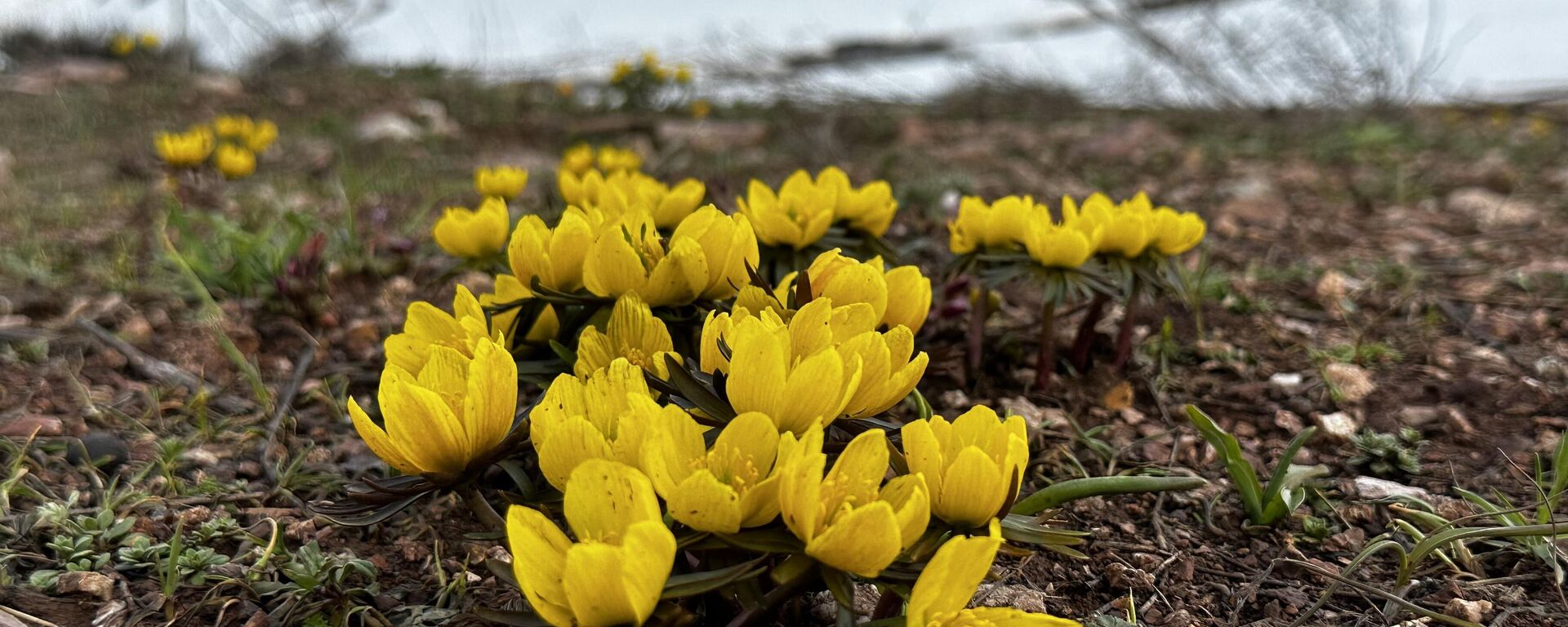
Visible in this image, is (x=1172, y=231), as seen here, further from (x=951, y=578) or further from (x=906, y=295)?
(x=951, y=578)

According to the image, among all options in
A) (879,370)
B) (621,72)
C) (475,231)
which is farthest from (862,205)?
(621,72)

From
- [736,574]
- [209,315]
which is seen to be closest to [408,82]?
[209,315]

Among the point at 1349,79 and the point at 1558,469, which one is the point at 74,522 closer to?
the point at 1558,469

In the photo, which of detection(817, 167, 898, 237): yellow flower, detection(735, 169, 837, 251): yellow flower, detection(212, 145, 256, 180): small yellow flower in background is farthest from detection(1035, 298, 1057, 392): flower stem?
detection(212, 145, 256, 180): small yellow flower in background

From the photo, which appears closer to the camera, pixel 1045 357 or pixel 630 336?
pixel 630 336

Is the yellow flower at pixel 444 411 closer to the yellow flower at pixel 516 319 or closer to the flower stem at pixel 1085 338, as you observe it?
the yellow flower at pixel 516 319
